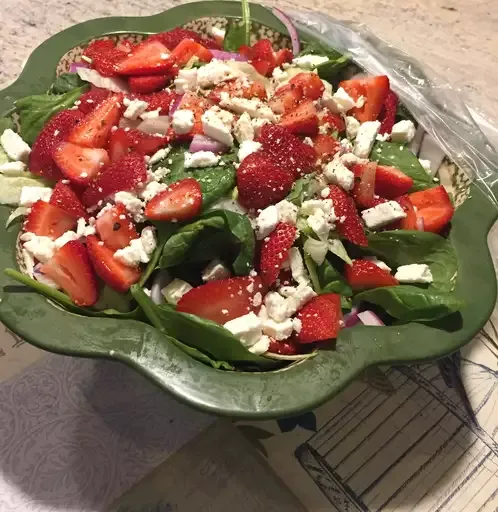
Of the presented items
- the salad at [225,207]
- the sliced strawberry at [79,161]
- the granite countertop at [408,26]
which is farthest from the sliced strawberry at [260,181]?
the granite countertop at [408,26]

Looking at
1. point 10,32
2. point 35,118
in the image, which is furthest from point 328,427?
point 10,32

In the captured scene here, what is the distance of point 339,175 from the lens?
859 mm

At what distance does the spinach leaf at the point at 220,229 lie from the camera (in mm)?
771

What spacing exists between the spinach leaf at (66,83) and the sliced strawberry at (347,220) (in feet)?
1.63

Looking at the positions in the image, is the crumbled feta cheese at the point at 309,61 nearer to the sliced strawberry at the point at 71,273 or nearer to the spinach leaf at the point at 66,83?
the spinach leaf at the point at 66,83

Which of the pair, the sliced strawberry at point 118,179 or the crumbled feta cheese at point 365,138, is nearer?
the sliced strawberry at point 118,179

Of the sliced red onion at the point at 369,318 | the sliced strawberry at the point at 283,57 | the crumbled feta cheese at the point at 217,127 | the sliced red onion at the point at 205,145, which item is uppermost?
the sliced strawberry at the point at 283,57

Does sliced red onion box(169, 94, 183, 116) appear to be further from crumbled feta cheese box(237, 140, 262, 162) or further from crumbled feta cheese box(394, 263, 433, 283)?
crumbled feta cheese box(394, 263, 433, 283)

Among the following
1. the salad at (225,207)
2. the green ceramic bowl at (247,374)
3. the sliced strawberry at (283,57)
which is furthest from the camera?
the sliced strawberry at (283,57)

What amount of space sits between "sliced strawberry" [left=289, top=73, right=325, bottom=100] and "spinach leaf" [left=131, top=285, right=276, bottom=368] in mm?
438

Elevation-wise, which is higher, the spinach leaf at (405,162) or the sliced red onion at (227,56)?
the sliced red onion at (227,56)

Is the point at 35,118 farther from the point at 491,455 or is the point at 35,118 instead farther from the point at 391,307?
the point at 491,455

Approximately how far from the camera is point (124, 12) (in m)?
1.57

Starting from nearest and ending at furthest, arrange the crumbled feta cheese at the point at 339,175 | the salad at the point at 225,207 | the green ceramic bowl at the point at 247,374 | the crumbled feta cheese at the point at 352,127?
1. the green ceramic bowl at the point at 247,374
2. the salad at the point at 225,207
3. the crumbled feta cheese at the point at 339,175
4. the crumbled feta cheese at the point at 352,127
